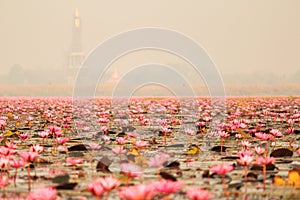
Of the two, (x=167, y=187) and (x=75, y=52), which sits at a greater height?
(x=75, y=52)

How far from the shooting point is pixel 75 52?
13312 centimetres

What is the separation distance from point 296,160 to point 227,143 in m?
2.05

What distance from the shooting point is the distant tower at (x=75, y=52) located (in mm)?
126062

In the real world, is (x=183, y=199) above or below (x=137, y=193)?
below

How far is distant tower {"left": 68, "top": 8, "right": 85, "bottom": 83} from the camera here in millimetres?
126062

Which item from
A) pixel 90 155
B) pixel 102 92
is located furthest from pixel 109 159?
pixel 102 92

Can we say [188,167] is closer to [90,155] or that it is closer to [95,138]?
[90,155]

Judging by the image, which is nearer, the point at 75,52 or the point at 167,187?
the point at 167,187

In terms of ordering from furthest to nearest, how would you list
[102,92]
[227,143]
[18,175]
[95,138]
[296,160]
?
1. [102,92]
2. [95,138]
3. [227,143]
4. [296,160]
5. [18,175]

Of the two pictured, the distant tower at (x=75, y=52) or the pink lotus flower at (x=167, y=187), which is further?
the distant tower at (x=75, y=52)

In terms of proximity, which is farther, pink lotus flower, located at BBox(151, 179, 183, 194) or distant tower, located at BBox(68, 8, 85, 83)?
distant tower, located at BBox(68, 8, 85, 83)

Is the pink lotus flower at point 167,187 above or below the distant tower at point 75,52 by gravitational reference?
below

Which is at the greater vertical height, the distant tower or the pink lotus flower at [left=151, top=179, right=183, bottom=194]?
the distant tower

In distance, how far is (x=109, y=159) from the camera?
5.64 m
